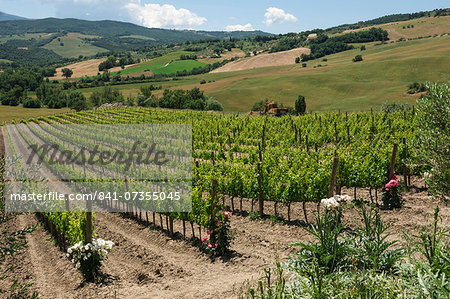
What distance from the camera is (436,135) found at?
846cm

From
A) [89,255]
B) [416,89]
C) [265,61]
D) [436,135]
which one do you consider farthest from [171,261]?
[265,61]

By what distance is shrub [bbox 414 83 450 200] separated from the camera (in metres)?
8.30

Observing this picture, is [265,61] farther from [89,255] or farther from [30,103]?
[89,255]

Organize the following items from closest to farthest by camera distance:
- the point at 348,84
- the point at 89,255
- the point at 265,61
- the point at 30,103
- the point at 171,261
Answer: the point at 89,255 → the point at 171,261 → the point at 348,84 → the point at 30,103 → the point at 265,61

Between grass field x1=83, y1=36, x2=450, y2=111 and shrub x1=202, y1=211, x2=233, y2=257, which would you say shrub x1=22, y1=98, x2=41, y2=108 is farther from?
shrub x1=202, y1=211, x2=233, y2=257

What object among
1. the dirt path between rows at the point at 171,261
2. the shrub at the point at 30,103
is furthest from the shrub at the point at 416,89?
the shrub at the point at 30,103

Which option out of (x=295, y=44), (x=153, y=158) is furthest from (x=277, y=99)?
(x=295, y=44)

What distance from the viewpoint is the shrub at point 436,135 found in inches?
327

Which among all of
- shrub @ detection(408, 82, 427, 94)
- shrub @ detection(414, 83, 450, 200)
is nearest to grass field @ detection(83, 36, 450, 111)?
shrub @ detection(408, 82, 427, 94)

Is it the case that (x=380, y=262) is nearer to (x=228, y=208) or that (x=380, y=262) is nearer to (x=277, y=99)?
(x=228, y=208)

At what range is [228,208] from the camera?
569 inches

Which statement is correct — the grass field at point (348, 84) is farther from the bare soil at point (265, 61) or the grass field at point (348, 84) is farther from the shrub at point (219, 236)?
the shrub at point (219, 236)

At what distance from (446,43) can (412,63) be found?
27.4 meters

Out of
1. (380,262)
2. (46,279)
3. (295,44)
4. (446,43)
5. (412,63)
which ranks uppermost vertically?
(295,44)
